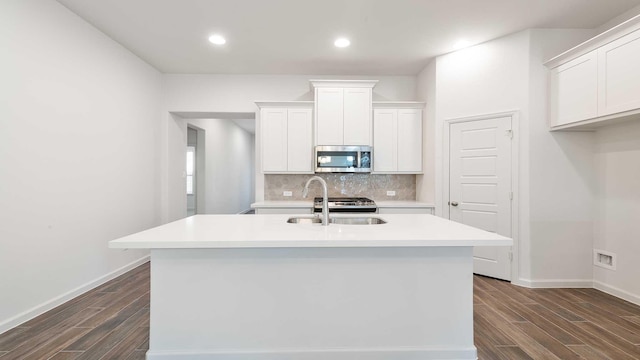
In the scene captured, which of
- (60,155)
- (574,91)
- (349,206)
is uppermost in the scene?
(574,91)

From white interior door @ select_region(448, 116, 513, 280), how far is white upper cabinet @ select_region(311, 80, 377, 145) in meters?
1.13

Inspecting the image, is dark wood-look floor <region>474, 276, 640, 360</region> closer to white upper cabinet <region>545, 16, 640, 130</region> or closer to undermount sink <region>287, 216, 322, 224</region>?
undermount sink <region>287, 216, 322, 224</region>

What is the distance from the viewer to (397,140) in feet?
13.7

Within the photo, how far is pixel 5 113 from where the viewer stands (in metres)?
2.22

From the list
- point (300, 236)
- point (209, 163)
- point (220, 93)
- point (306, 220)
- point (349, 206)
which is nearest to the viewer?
point (300, 236)

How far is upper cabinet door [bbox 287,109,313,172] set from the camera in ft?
13.5

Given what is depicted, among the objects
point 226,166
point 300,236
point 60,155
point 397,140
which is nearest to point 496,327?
point 300,236

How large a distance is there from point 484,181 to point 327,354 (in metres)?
2.70

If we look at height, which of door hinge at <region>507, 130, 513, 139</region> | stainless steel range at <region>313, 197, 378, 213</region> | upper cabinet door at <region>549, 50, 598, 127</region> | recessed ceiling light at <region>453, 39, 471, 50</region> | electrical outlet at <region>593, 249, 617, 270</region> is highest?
recessed ceiling light at <region>453, 39, 471, 50</region>

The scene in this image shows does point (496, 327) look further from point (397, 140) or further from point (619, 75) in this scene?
point (397, 140)

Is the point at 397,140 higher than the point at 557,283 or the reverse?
higher

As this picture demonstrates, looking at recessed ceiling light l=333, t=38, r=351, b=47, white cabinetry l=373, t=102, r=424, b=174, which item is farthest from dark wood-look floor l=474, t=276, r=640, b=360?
recessed ceiling light l=333, t=38, r=351, b=47

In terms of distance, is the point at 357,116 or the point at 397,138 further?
the point at 397,138

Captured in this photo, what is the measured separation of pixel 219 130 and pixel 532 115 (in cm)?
601
